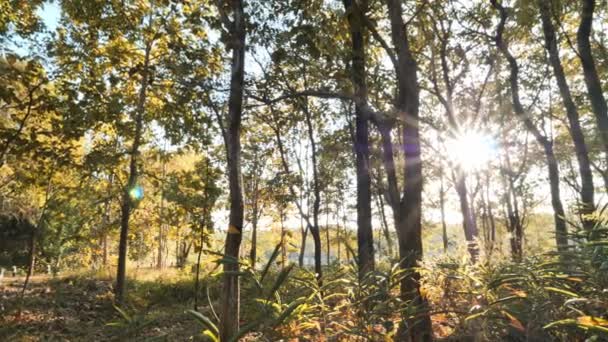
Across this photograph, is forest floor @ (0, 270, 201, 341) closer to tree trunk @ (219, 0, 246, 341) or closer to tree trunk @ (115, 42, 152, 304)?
tree trunk @ (115, 42, 152, 304)

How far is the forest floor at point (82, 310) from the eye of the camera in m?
6.83

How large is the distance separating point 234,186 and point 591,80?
20.5ft

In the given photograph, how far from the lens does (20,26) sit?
6242 mm

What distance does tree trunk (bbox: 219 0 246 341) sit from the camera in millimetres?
2873

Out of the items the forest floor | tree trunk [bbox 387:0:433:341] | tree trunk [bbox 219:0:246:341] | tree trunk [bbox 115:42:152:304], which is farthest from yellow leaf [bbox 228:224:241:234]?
tree trunk [bbox 115:42:152:304]

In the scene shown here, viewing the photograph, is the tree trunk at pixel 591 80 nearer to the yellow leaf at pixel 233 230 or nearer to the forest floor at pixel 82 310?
the yellow leaf at pixel 233 230

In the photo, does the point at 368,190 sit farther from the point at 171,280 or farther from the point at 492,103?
the point at 492,103

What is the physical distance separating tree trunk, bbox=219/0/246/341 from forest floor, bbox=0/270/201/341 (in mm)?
2520

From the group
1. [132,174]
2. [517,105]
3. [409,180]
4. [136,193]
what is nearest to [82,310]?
[136,193]

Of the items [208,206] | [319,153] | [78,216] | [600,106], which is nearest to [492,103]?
[319,153]

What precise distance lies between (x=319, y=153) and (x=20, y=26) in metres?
9.45

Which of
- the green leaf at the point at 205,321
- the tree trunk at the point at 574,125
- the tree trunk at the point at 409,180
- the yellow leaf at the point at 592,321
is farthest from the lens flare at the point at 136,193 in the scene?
the tree trunk at the point at 574,125

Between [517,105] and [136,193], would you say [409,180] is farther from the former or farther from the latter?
[136,193]

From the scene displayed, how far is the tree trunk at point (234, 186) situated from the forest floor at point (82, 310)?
2520 millimetres
